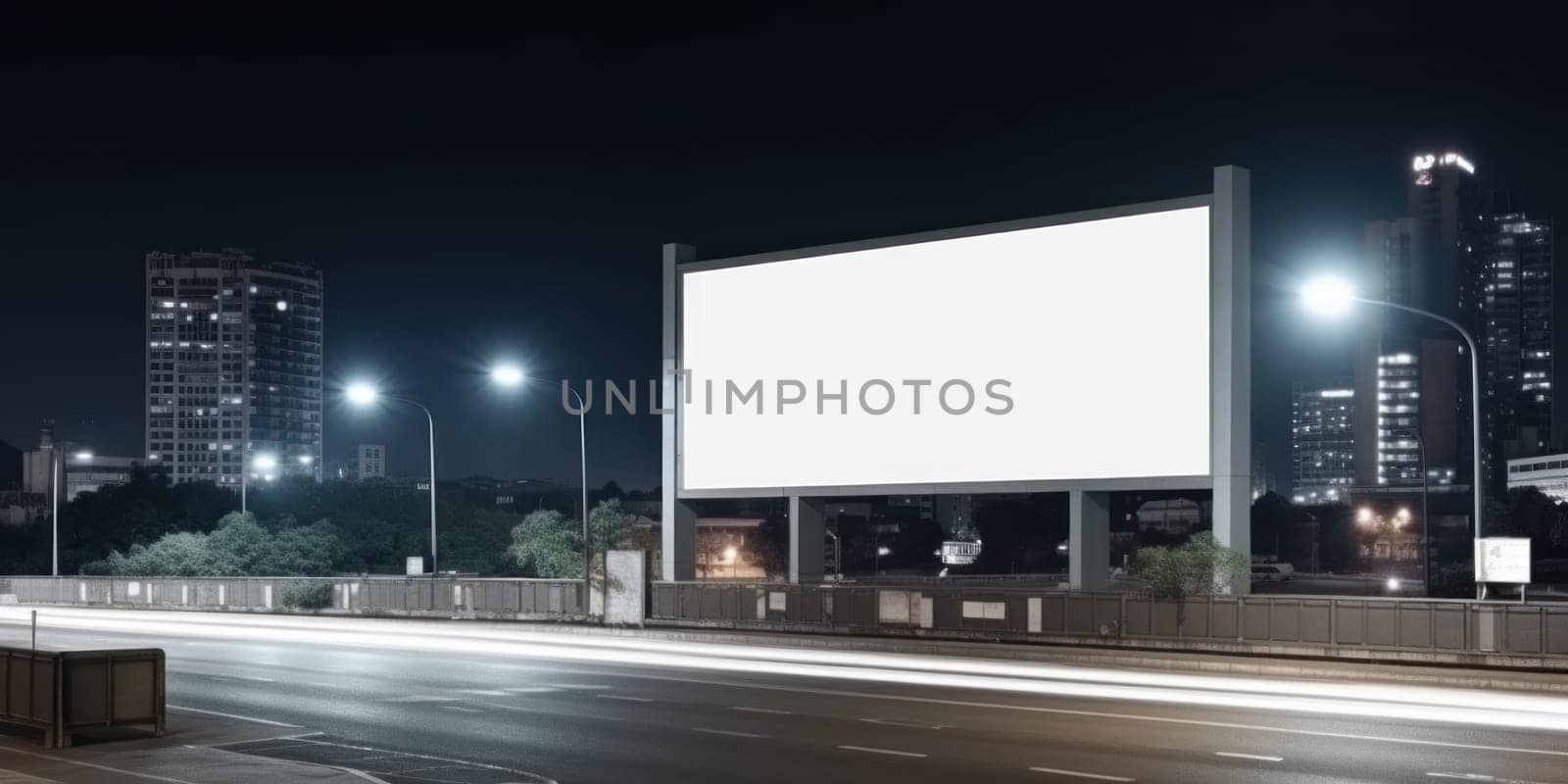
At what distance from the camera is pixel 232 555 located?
72875 mm

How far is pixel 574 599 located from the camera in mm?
46062

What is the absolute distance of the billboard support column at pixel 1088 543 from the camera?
1697 inches

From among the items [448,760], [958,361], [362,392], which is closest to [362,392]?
[362,392]

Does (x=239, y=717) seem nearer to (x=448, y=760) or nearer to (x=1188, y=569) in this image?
(x=448, y=760)

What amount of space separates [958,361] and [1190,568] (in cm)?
1069

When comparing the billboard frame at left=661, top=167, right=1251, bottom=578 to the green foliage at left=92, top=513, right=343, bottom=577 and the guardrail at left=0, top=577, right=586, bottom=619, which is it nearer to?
the guardrail at left=0, top=577, right=586, bottom=619

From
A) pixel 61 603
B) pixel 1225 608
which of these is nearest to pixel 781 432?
pixel 1225 608

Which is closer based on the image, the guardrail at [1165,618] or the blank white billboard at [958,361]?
the guardrail at [1165,618]

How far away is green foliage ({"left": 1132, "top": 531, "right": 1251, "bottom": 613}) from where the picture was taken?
36.6 metres

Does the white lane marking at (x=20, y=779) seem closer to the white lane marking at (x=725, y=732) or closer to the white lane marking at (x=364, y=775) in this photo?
the white lane marking at (x=364, y=775)

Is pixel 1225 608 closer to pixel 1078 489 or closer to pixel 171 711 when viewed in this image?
pixel 1078 489

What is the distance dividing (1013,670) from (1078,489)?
1307 cm

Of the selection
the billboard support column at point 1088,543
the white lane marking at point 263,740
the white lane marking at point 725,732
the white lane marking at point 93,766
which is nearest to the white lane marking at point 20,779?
the white lane marking at point 93,766

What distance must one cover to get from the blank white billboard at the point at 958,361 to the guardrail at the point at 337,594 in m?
7.30
